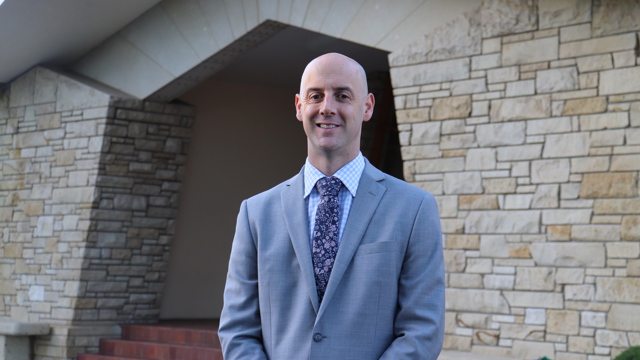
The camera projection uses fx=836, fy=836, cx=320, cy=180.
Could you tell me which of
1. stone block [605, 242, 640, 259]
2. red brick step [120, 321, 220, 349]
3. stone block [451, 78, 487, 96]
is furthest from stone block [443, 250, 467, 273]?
red brick step [120, 321, 220, 349]

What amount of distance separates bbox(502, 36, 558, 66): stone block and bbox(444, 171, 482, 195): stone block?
0.81 m

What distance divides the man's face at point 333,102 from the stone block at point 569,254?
372cm

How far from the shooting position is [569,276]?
538 cm

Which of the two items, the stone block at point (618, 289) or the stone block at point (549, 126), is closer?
the stone block at point (618, 289)

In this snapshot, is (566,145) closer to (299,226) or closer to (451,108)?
(451,108)

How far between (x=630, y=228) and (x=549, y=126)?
0.85 m

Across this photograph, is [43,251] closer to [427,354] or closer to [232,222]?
[232,222]

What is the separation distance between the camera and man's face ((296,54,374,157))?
1936 mm

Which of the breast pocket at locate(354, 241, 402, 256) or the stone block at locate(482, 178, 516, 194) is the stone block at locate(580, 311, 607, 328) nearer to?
the stone block at locate(482, 178, 516, 194)

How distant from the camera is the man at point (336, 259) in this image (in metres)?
1.87

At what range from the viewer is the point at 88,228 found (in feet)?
26.3

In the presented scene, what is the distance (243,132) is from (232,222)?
105cm

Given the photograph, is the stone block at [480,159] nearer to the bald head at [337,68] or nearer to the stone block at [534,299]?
the stone block at [534,299]

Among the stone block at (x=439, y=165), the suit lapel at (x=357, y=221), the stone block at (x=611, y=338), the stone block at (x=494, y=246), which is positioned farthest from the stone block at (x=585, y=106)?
the suit lapel at (x=357, y=221)
